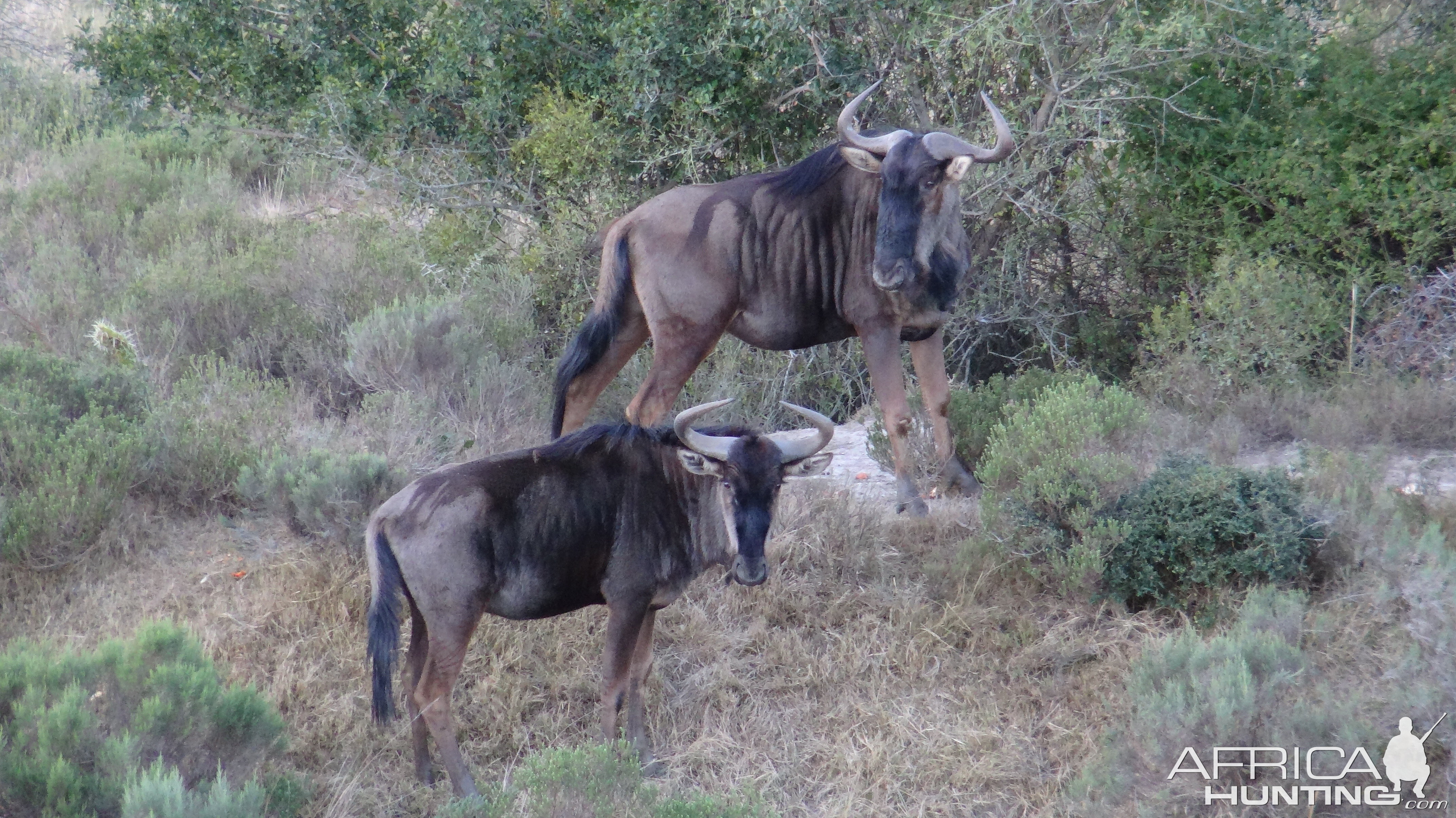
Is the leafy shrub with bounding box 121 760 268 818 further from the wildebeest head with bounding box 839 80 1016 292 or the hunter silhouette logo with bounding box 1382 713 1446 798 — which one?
the hunter silhouette logo with bounding box 1382 713 1446 798

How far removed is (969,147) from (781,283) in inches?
47.6

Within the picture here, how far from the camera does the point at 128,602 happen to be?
18.2 ft

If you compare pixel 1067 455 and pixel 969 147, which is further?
pixel 969 147

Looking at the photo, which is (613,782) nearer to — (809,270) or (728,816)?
(728,816)

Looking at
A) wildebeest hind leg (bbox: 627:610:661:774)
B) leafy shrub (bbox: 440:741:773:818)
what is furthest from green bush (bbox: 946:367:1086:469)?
leafy shrub (bbox: 440:741:773:818)

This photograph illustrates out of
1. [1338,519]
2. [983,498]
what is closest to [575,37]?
[983,498]

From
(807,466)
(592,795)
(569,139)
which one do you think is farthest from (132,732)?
(569,139)

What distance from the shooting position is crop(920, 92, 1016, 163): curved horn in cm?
600

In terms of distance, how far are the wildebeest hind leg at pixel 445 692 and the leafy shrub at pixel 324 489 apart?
1.39 metres

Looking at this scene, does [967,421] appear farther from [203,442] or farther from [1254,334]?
[203,442]

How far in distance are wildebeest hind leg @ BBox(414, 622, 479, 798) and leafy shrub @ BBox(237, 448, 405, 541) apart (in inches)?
54.9

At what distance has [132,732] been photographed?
4004 mm

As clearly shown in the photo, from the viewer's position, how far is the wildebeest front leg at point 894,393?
6375 mm

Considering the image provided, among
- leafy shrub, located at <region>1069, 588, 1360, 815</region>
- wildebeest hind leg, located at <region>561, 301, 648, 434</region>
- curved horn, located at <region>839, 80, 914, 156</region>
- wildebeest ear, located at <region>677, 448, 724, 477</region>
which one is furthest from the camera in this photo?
wildebeest hind leg, located at <region>561, 301, 648, 434</region>
